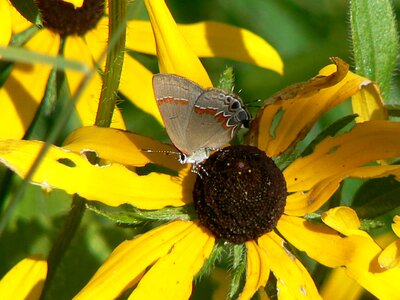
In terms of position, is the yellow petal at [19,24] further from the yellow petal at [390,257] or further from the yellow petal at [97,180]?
the yellow petal at [390,257]

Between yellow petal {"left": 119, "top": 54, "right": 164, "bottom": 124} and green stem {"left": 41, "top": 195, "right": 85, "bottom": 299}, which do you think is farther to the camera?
yellow petal {"left": 119, "top": 54, "right": 164, "bottom": 124}

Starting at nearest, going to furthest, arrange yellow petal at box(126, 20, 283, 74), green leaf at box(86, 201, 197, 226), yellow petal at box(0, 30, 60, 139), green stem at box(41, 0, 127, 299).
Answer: green stem at box(41, 0, 127, 299) → green leaf at box(86, 201, 197, 226) → yellow petal at box(0, 30, 60, 139) → yellow petal at box(126, 20, 283, 74)

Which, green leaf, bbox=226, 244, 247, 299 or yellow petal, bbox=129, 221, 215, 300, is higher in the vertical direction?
yellow petal, bbox=129, 221, 215, 300

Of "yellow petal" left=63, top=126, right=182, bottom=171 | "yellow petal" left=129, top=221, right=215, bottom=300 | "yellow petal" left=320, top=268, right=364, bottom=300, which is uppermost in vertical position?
"yellow petal" left=63, top=126, right=182, bottom=171

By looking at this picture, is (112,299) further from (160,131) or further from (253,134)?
(160,131)

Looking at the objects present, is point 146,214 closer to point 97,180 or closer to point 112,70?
point 97,180

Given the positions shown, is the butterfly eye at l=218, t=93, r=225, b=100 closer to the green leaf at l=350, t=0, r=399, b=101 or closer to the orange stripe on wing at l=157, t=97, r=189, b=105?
the orange stripe on wing at l=157, t=97, r=189, b=105

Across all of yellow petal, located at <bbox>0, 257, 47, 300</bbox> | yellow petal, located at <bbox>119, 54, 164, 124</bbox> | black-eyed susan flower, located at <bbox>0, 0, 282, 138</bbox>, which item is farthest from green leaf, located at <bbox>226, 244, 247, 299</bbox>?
yellow petal, located at <bbox>119, 54, 164, 124</bbox>

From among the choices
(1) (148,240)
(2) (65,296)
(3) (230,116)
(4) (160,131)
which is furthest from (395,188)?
(4) (160,131)
